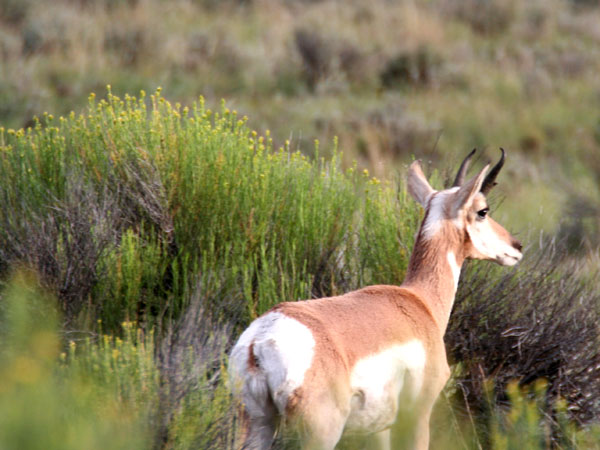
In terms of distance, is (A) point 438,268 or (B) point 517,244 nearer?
(A) point 438,268

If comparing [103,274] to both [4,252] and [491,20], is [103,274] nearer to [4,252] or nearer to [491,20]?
[4,252]

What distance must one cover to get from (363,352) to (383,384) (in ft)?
0.63

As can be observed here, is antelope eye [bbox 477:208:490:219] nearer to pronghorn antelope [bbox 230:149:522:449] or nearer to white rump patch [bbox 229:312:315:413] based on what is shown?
pronghorn antelope [bbox 230:149:522:449]

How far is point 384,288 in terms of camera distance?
4441 mm

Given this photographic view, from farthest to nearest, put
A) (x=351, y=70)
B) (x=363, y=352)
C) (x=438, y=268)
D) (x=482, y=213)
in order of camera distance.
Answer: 1. (x=351, y=70)
2. (x=482, y=213)
3. (x=438, y=268)
4. (x=363, y=352)

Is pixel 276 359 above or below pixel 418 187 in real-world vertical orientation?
below

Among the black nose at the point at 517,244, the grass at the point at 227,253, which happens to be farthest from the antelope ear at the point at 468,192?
the grass at the point at 227,253

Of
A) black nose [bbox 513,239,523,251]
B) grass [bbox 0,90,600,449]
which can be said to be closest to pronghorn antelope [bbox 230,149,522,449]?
black nose [bbox 513,239,523,251]

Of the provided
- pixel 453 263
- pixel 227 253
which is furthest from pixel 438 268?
pixel 227 253

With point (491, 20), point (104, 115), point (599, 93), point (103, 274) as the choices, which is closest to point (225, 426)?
point (103, 274)

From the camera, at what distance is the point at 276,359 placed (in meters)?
→ 3.63

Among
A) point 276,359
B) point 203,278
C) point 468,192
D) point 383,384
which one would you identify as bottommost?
point 203,278

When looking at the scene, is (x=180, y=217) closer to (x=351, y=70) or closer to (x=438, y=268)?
(x=438, y=268)

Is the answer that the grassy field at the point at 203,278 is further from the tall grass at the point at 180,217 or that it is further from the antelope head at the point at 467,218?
the antelope head at the point at 467,218
